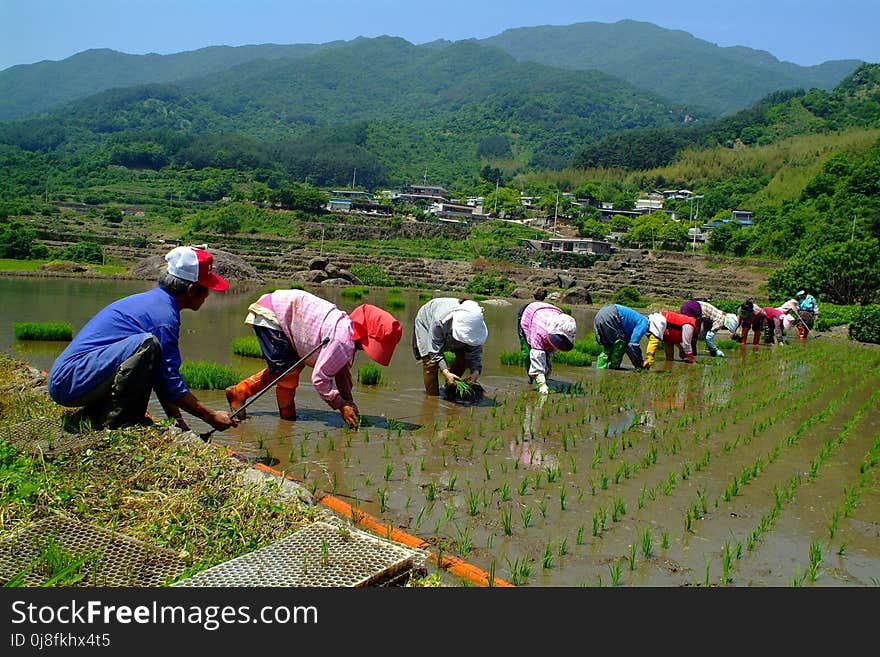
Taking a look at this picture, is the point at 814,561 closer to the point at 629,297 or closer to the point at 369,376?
the point at 369,376

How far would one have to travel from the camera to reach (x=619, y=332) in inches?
459

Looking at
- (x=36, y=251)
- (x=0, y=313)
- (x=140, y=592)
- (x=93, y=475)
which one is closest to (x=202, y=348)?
(x=0, y=313)

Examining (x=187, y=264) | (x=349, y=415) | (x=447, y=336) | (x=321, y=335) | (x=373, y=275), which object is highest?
(x=187, y=264)

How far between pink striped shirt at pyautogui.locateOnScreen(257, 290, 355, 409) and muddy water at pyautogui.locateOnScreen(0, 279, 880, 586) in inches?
15.8

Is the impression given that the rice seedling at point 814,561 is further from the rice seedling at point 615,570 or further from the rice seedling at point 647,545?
the rice seedling at point 615,570

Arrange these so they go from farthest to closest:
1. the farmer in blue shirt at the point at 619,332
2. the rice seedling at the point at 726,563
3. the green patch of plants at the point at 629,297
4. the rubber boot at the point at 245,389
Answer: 1. the green patch of plants at the point at 629,297
2. the farmer in blue shirt at the point at 619,332
3. the rubber boot at the point at 245,389
4. the rice seedling at the point at 726,563

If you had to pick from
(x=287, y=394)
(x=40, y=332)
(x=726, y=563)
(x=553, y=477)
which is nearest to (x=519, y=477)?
(x=553, y=477)

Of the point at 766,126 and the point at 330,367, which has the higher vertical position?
the point at 766,126

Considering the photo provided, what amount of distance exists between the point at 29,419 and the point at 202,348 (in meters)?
7.07

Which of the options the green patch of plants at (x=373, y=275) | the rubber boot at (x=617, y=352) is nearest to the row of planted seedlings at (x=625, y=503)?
the rubber boot at (x=617, y=352)

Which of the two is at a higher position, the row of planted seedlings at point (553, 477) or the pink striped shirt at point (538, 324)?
the pink striped shirt at point (538, 324)

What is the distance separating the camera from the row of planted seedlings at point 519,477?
13.6 ft

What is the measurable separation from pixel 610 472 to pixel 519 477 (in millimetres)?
776

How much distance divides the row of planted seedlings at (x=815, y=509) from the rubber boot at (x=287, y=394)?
3.83 m
